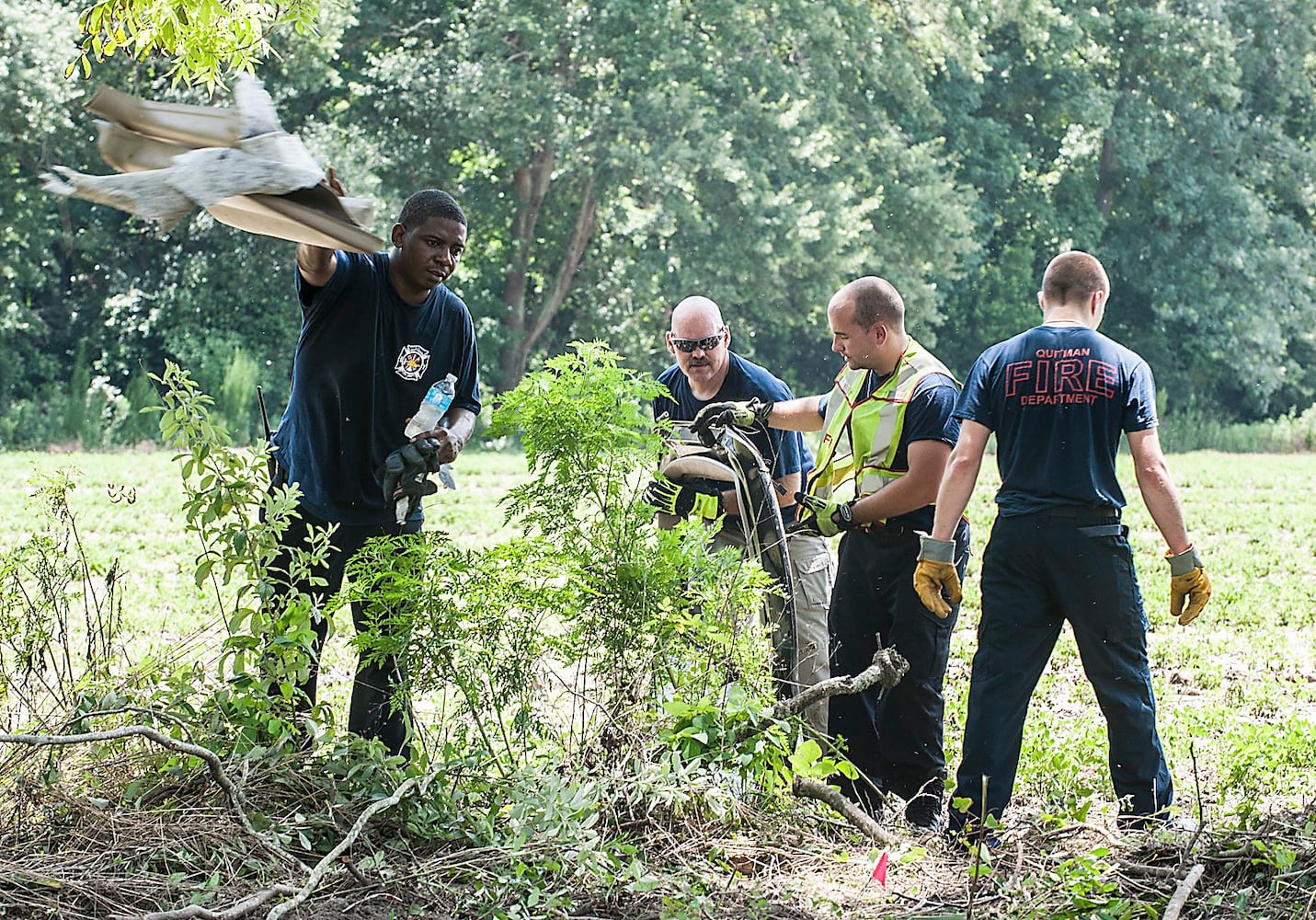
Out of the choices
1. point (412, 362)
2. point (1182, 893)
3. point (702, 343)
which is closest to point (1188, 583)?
point (1182, 893)

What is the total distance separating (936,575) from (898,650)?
432 millimetres

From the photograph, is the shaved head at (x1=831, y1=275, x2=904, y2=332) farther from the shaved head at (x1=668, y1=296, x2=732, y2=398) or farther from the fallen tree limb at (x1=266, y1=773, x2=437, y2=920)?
the fallen tree limb at (x1=266, y1=773, x2=437, y2=920)

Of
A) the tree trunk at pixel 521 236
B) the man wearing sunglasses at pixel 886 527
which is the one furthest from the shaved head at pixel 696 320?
the tree trunk at pixel 521 236

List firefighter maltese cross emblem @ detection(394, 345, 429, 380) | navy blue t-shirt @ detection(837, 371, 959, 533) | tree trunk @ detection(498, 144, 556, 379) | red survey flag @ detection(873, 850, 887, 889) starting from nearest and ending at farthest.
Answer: red survey flag @ detection(873, 850, 887, 889), firefighter maltese cross emblem @ detection(394, 345, 429, 380), navy blue t-shirt @ detection(837, 371, 959, 533), tree trunk @ detection(498, 144, 556, 379)

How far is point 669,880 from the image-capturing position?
3.35 meters

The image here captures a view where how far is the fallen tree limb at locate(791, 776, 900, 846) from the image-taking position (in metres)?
3.96

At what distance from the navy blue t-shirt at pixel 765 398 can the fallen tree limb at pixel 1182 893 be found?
2426 millimetres

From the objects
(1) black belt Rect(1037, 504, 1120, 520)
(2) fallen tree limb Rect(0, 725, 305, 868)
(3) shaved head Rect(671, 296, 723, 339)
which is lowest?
(2) fallen tree limb Rect(0, 725, 305, 868)

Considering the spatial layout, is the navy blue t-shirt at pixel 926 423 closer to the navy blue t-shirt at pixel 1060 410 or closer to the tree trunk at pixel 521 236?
the navy blue t-shirt at pixel 1060 410

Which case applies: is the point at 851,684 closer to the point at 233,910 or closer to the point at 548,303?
the point at 233,910

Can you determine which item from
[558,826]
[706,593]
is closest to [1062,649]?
[706,593]

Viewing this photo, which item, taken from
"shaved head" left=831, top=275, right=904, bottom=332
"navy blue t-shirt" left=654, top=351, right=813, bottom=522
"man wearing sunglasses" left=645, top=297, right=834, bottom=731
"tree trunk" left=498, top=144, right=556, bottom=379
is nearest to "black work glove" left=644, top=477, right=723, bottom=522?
"man wearing sunglasses" left=645, top=297, right=834, bottom=731

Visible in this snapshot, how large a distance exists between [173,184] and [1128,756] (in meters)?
3.21

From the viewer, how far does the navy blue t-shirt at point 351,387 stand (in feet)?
14.6
